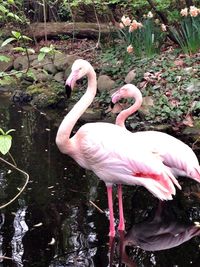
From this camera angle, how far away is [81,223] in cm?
379

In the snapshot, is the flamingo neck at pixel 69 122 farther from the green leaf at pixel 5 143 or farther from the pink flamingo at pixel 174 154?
the green leaf at pixel 5 143

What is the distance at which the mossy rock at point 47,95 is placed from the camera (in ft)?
26.1

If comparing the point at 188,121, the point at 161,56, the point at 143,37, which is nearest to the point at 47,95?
the point at 143,37

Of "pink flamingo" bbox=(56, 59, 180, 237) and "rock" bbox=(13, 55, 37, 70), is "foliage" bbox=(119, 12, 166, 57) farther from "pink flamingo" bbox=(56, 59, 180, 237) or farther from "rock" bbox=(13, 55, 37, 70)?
"pink flamingo" bbox=(56, 59, 180, 237)

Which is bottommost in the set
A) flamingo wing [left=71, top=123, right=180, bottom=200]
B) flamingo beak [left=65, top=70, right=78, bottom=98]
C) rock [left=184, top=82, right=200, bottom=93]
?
rock [left=184, top=82, right=200, bottom=93]

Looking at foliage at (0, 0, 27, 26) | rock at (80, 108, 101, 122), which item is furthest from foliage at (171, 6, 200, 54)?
foliage at (0, 0, 27, 26)

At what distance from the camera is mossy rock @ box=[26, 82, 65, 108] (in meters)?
7.97

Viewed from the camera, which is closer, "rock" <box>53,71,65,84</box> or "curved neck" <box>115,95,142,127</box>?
"curved neck" <box>115,95,142,127</box>

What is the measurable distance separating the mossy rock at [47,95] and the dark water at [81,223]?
108 inches

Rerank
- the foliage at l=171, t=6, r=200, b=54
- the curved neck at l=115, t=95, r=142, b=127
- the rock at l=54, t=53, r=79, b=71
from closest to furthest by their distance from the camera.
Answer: the curved neck at l=115, t=95, r=142, b=127 < the foliage at l=171, t=6, r=200, b=54 < the rock at l=54, t=53, r=79, b=71

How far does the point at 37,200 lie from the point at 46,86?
4529 millimetres

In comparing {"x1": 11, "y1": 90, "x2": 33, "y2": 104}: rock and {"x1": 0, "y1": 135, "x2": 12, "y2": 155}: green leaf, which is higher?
{"x1": 0, "y1": 135, "x2": 12, "y2": 155}: green leaf

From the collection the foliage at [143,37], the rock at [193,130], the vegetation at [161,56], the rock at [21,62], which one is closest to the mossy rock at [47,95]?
the vegetation at [161,56]

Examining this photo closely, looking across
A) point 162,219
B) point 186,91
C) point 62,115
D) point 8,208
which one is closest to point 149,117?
point 186,91
